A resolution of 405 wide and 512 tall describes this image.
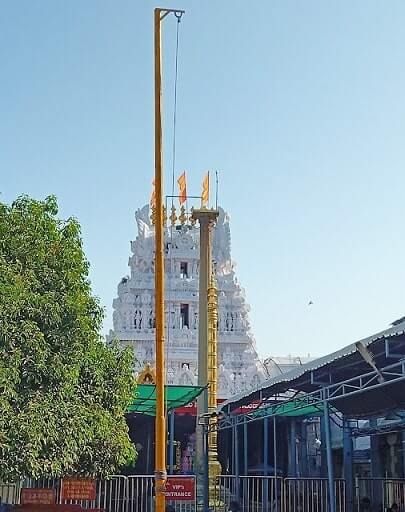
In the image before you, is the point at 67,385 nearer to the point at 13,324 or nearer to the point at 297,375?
the point at 13,324

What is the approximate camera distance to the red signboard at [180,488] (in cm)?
1329

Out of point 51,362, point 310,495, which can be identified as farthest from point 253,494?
point 51,362

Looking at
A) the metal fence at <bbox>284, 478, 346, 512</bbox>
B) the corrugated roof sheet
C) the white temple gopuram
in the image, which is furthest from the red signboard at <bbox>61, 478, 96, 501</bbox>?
the white temple gopuram

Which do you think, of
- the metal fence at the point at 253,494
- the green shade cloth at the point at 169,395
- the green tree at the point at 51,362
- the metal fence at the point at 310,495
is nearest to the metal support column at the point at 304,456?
the metal fence at the point at 253,494

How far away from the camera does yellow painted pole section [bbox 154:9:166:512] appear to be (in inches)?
346

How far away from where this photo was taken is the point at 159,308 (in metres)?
9.15

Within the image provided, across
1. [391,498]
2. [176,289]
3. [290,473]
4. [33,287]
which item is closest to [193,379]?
[176,289]

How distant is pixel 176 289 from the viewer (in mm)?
43906

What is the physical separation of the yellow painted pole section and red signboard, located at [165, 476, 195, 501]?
183 inches

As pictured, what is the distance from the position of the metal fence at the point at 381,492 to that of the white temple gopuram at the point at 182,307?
1820 centimetres

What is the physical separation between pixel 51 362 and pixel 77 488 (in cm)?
429

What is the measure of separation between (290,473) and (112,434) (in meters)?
19.0

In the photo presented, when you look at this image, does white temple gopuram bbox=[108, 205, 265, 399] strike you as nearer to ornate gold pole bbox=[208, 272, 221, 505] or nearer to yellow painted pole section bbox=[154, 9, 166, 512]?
ornate gold pole bbox=[208, 272, 221, 505]

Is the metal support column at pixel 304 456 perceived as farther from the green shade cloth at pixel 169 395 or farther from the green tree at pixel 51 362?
the green tree at pixel 51 362
